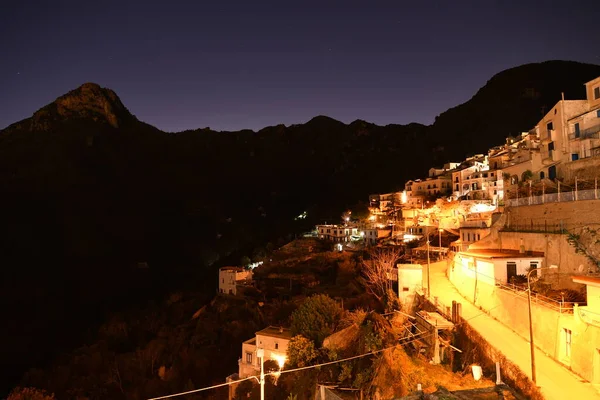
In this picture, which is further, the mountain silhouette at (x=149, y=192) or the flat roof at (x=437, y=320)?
the mountain silhouette at (x=149, y=192)

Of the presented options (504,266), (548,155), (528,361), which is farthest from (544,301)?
(548,155)

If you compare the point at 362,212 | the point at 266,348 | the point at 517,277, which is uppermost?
the point at 362,212

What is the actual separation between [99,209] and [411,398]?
5556 inches

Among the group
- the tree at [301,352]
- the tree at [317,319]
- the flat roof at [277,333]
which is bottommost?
the flat roof at [277,333]

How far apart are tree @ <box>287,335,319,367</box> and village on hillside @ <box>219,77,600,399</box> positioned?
1.15ft

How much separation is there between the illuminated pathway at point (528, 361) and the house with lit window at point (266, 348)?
41.1 ft

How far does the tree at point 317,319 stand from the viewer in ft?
78.4

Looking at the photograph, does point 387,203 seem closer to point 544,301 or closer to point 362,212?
point 362,212

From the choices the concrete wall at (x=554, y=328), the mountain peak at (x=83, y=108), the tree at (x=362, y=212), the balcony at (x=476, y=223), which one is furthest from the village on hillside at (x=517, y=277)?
the mountain peak at (x=83, y=108)

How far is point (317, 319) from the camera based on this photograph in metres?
24.6

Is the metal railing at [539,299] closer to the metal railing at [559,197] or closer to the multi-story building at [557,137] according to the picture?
the metal railing at [559,197]

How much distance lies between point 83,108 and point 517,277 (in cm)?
20191

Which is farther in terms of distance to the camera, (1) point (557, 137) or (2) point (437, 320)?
(1) point (557, 137)

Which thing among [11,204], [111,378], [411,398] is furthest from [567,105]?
[11,204]
